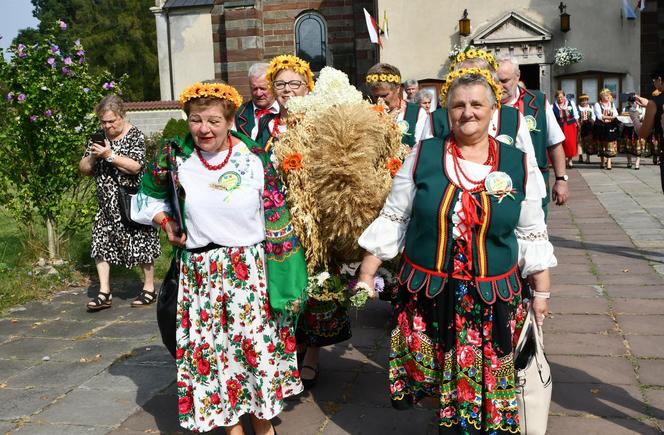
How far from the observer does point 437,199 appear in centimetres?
315

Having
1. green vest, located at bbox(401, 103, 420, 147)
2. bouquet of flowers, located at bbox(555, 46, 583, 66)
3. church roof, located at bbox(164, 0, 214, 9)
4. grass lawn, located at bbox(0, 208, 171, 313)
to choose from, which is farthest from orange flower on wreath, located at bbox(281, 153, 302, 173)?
church roof, located at bbox(164, 0, 214, 9)

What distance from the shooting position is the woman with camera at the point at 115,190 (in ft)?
20.9

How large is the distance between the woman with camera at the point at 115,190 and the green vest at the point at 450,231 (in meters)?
3.83

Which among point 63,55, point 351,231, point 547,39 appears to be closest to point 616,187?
point 547,39

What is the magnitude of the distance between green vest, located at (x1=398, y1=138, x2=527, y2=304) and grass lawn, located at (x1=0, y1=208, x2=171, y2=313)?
16.2ft

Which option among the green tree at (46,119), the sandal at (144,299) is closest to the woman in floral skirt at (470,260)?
the sandal at (144,299)

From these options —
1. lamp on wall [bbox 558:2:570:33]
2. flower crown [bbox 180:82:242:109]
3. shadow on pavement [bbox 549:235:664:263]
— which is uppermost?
lamp on wall [bbox 558:2:570:33]

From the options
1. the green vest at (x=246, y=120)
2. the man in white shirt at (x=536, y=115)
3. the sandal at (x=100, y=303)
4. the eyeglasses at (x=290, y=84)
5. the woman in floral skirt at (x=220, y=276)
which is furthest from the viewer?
the sandal at (x=100, y=303)

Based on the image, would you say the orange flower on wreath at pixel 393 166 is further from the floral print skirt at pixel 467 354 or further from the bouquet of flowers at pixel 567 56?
the bouquet of flowers at pixel 567 56

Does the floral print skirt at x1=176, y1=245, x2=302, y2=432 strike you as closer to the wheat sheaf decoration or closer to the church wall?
the wheat sheaf decoration

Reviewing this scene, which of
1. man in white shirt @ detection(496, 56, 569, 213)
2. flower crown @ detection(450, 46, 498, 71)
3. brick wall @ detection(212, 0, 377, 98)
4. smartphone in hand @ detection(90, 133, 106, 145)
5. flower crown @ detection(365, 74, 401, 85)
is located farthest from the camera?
brick wall @ detection(212, 0, 377, 98)

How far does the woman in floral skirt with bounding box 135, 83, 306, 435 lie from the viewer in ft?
11.6

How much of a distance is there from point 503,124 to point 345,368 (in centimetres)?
190

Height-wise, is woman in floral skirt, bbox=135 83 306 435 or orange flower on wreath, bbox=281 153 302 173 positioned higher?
orange flower on wreath, bbox=281 153 302 173
